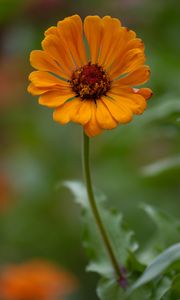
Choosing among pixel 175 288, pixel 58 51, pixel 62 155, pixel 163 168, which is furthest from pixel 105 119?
pixel 62 155

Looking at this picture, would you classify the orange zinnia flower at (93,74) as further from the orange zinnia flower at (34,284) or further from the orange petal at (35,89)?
the orange zinnia flower at (34,284)

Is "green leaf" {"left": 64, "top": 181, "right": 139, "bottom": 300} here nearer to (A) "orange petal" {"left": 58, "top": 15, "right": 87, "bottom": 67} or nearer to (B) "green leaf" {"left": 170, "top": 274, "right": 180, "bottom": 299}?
(B) "green leaf" {"left": 170, "top": 274, "right": 180, "bottom": 299}

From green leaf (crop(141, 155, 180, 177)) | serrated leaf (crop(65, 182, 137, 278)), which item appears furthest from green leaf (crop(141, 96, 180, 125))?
serrated leaf (crop(65, 182, 137, 278))

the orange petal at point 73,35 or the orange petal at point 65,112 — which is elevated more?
the orange petal at point 73,35

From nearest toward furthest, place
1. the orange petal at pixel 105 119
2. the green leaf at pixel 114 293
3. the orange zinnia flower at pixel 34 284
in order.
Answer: the orange petal at pixel 105 119
the green leaf at pixel 114 293
the orange zinnia flower at pixel 34 284

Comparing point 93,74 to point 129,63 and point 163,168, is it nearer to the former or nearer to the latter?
point 129,63

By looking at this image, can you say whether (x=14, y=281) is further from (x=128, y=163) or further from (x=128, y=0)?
(x=128, y=0)

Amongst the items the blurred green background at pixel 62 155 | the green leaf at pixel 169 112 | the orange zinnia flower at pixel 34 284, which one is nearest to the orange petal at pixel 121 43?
the green leaf at pixel 169 112
